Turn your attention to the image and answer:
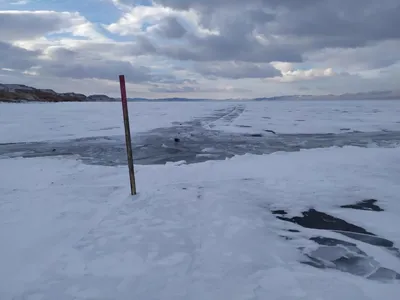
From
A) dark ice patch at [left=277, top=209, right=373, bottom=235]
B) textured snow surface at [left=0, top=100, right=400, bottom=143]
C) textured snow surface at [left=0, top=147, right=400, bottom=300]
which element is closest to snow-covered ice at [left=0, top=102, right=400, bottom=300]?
textured snow surface at [left=0, top=147, right=400, bottom=300]

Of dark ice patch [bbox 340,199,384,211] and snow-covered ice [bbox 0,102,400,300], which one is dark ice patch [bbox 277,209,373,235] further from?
dark ice patch [bbox 340,199,384,211]

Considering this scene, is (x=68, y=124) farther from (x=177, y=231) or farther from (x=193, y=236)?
(x=193, y=236)

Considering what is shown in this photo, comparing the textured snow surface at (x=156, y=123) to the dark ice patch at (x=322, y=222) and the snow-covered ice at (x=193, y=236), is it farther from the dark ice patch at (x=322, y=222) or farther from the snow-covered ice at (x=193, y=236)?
the dark ice patch at (x=322, y=222)

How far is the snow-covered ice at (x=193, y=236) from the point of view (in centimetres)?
262

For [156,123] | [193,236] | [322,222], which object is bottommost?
[322,222]

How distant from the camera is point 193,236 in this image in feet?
11.6

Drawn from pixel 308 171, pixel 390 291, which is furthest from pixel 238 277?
pixel 308 171

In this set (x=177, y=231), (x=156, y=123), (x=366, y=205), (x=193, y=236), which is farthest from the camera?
(x=156, y=123)

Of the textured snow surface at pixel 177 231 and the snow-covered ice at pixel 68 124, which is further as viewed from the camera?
the snow-covered ice at pixel 68 124

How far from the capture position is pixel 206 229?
3.75m

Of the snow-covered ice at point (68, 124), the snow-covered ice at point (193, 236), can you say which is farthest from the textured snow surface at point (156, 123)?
the snow-covered ice at point (193, 236)

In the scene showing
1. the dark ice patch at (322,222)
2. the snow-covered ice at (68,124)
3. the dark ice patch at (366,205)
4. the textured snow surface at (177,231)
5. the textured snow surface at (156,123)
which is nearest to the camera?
the textured snow surface at (177,231)

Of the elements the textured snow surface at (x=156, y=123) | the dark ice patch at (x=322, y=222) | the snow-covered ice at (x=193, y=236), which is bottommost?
the dark ice patch at (x=322, y=222)

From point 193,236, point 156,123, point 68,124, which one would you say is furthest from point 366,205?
point 68,124
